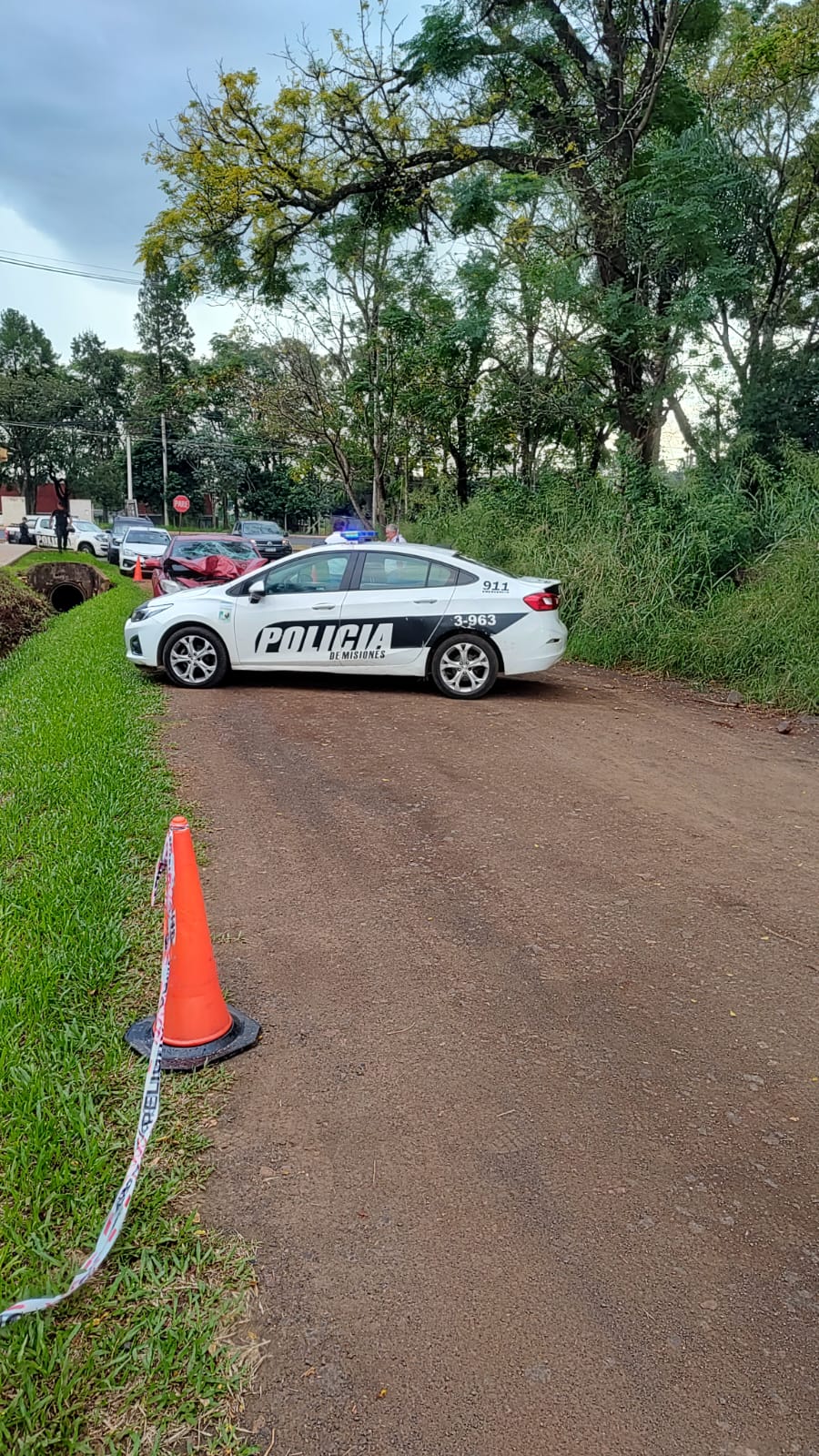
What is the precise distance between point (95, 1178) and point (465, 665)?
675 cm

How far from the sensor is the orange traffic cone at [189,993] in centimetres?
288

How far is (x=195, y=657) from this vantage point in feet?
28.7

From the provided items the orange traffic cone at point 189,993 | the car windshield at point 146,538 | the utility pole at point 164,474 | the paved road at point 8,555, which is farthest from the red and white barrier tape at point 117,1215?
the utility pole at point 164,474

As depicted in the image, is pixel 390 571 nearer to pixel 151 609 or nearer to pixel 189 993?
pixel 151 609

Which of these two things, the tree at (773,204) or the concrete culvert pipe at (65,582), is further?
the concrete culvert pipe at (65,582)

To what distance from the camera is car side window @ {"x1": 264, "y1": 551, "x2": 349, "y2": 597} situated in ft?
28.2

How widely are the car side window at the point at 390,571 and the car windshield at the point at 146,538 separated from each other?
21.2m

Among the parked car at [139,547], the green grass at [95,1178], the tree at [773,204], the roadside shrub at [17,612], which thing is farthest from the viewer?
the parked car at [139,547]

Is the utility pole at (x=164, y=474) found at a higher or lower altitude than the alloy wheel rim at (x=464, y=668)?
higher

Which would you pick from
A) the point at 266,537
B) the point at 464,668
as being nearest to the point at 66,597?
the point at 266,537

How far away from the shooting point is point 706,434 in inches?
541

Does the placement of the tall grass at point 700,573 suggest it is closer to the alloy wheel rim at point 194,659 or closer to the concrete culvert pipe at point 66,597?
the alloy wheel rim at point 194,659

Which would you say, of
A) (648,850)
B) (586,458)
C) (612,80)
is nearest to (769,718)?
(648,850)

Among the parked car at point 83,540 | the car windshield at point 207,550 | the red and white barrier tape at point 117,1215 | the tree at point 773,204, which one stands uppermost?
the tree at point 773,204
